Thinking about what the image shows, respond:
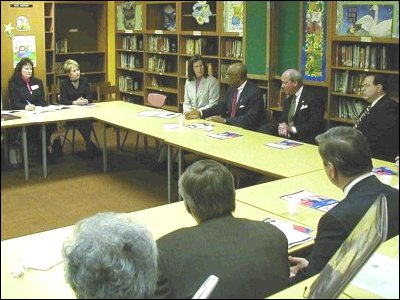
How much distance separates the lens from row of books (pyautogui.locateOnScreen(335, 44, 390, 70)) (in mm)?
5406

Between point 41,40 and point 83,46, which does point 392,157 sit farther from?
point 83,46

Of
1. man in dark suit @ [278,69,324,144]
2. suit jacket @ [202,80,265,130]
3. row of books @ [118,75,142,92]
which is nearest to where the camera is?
man in dark suit @ [278,69,324,144]

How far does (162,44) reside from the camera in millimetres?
8266

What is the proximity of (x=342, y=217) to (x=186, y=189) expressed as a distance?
2.03 ft

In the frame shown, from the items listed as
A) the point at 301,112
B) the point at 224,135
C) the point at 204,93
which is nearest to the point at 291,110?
the point at 301,112

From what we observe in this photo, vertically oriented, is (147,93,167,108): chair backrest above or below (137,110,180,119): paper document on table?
above

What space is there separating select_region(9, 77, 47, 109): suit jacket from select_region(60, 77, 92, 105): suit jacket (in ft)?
0.96

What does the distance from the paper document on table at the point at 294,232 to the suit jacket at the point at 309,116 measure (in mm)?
2469

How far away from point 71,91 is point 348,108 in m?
3.38

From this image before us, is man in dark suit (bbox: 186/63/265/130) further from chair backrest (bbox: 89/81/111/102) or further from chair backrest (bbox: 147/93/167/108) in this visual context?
chair backrest (bbox: 89/81/111/102)

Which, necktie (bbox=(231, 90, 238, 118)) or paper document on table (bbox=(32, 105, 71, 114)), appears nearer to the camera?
necktie (bbox=(231, 90, 238, 118))

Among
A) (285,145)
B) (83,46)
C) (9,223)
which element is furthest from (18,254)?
(83,46)

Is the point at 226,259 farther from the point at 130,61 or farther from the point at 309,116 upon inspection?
the point at 130,61

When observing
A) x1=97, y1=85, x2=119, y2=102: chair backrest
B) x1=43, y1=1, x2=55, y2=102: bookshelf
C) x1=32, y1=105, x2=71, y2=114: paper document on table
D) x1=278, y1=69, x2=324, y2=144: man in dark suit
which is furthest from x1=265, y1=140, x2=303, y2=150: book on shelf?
x1=43, y1=1, x2=55, y2=102: bookshelf
